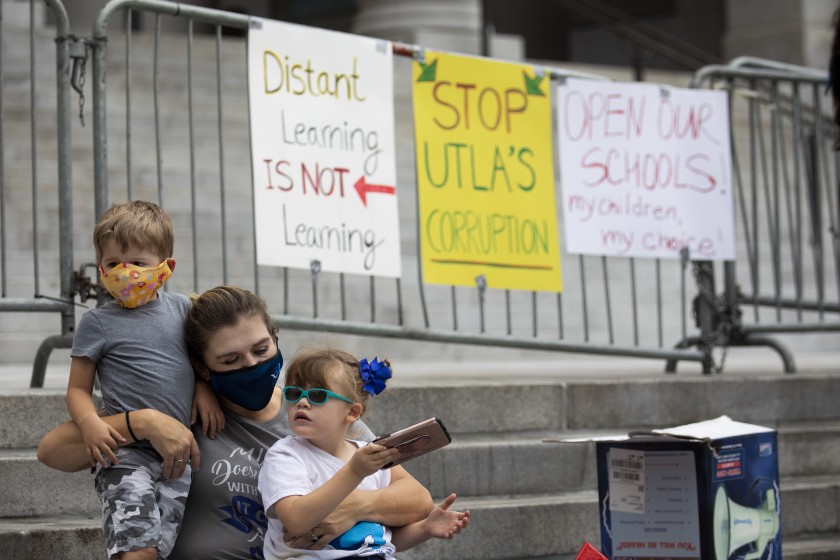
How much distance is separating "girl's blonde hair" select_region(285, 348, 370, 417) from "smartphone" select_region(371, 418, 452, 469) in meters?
0.22

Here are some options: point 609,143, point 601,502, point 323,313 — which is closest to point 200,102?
point 323,313

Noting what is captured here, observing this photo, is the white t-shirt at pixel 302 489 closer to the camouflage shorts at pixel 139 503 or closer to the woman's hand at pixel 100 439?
the camouflage shorts at pixel 139 503

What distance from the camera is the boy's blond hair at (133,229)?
3.42 m

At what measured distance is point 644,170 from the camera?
21.0 feet

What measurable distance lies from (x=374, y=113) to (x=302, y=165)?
1.43ft

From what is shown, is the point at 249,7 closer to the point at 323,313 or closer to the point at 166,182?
the point at 166,182

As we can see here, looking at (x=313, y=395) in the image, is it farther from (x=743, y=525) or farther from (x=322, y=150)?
(x=322, y=150)

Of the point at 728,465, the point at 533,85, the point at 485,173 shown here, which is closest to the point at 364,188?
the point at 485,173

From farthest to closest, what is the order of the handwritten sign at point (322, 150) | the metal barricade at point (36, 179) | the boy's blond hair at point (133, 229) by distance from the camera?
1. the handwritten sign at point (322, 150)
2. the metal barricade at point (36, 179)
3. the boy's blond hair at point (133, 229)

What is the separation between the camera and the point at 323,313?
824 cm

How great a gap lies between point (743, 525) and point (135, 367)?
2034 millimetres

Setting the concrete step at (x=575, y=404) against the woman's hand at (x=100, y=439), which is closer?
the woman's hand at (x=100, y=439)

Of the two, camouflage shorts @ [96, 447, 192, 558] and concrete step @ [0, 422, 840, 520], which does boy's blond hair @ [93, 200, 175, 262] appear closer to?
camouflage shorts @ [96, 447, 192, 558]

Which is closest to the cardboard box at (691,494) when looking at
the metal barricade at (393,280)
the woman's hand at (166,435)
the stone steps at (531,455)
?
the stone steps at (531,455)
